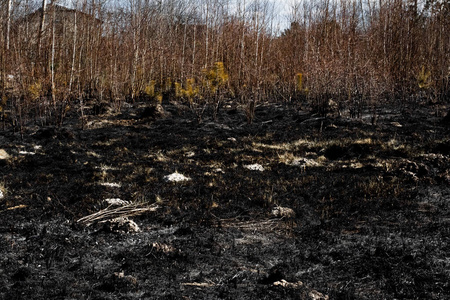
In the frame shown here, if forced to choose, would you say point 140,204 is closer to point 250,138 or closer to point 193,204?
point 193,204

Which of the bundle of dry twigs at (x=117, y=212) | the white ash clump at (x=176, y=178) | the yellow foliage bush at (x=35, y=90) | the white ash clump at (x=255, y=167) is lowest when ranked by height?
the bundle of dry twigs at (x=117, y=212)

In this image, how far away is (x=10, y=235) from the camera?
3238 millimetres

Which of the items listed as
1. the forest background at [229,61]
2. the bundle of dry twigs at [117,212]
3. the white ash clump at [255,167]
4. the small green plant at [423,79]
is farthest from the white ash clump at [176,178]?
the small green plant at [423,79]

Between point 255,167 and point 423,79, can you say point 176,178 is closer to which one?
point 255,167

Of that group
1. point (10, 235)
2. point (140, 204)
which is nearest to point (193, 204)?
point (140, 204)

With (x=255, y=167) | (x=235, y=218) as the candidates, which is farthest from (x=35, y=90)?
(x=235, y=218)

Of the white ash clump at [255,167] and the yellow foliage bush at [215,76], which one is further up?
the yellow foliage bush at [215,76]

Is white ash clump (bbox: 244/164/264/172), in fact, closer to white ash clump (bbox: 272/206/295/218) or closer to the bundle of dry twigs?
white ash clump (bbox: 272/206/295/218)

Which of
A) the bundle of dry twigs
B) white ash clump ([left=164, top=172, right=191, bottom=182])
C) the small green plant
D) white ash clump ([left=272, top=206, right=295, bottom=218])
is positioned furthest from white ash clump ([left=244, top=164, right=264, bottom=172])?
the small green plant

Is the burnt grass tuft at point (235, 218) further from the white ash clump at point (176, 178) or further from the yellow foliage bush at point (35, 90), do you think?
the yellow foliage bush at point (35, 90)

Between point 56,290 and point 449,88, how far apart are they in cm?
1150

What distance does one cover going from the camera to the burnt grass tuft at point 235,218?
8.05 ft

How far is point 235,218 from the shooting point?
12.3ft

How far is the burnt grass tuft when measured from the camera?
2.45 meters
